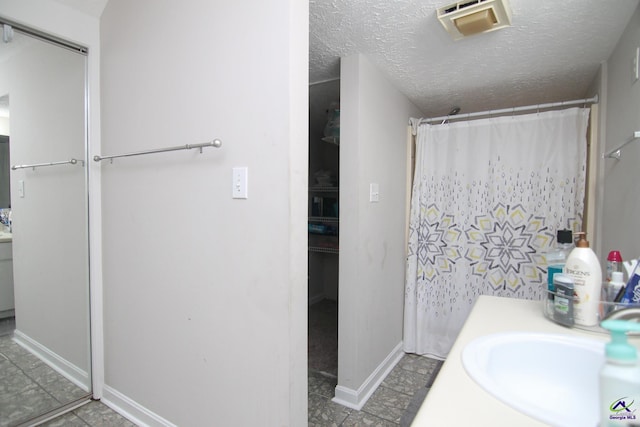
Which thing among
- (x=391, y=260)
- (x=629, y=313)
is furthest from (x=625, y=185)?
(x=391, y=260)

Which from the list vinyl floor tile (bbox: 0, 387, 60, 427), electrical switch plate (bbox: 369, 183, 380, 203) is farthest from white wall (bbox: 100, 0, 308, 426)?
electrical switch plate (bbox: 369, 183, 380, 203)

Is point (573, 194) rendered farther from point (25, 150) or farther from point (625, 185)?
point (25, 150)

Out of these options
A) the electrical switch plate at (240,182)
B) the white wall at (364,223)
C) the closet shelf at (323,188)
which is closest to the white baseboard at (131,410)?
the white wall at (364,223)

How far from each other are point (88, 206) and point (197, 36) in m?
1.09

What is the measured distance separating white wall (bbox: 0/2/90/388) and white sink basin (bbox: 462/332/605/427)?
195 centimetres

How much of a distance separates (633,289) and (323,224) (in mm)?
2654

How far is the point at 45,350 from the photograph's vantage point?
170 centimetres

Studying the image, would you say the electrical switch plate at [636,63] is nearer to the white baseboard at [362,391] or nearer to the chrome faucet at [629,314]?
the chrome faucet at [629,314]

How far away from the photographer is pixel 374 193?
6.53ft

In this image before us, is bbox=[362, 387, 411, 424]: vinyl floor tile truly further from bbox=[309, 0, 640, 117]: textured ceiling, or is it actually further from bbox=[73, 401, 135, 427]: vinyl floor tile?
bbox=[309, 0, 640, 117]: textured ceiling

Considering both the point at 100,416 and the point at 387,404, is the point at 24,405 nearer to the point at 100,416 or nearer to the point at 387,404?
the point at 100,416

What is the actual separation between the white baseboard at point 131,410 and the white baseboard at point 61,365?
0.42 ft

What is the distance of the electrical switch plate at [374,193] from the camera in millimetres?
1943

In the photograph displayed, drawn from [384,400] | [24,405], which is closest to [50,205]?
[24,405]
